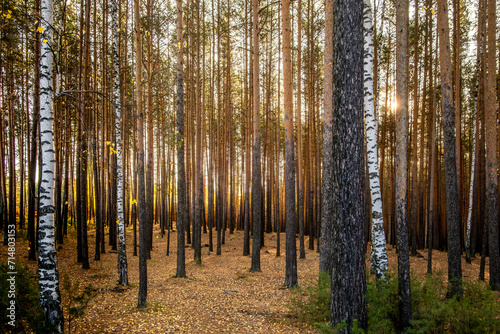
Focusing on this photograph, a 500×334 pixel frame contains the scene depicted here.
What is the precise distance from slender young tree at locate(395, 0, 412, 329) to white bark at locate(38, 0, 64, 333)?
5283 millimetres

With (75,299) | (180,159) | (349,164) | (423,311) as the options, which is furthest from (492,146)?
(75,299)

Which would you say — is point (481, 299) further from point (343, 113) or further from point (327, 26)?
point (327, 26)

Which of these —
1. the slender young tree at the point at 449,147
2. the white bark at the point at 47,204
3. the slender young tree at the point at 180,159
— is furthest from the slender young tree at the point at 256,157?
the white bark at the point at 47,204

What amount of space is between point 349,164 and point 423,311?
3.07 metres

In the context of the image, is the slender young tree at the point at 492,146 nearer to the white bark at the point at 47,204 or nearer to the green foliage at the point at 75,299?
the green foliage at the point at 75,299

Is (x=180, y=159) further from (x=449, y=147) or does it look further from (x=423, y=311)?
(x=449, y=147)

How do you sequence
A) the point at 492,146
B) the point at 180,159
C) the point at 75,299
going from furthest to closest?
1. the point at 180,159
2. the point at 492,146
3. the point at 75,299

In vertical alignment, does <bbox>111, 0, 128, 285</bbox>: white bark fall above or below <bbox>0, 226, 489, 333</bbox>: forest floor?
above

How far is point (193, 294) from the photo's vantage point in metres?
7.77

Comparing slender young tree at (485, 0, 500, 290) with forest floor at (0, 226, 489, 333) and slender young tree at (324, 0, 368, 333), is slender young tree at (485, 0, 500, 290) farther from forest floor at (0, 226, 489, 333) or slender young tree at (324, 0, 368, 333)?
slender young tree at (324, 0, 368, 333)

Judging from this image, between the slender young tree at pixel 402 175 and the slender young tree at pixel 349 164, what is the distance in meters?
1.23

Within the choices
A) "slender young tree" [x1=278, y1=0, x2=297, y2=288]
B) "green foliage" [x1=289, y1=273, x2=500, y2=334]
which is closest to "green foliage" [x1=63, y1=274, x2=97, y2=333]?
"green foliage" [x1=289, y1=273, x2=500, y2=334]

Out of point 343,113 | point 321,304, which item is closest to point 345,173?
point 343,113

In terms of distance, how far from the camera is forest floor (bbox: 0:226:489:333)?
17.9 ft
